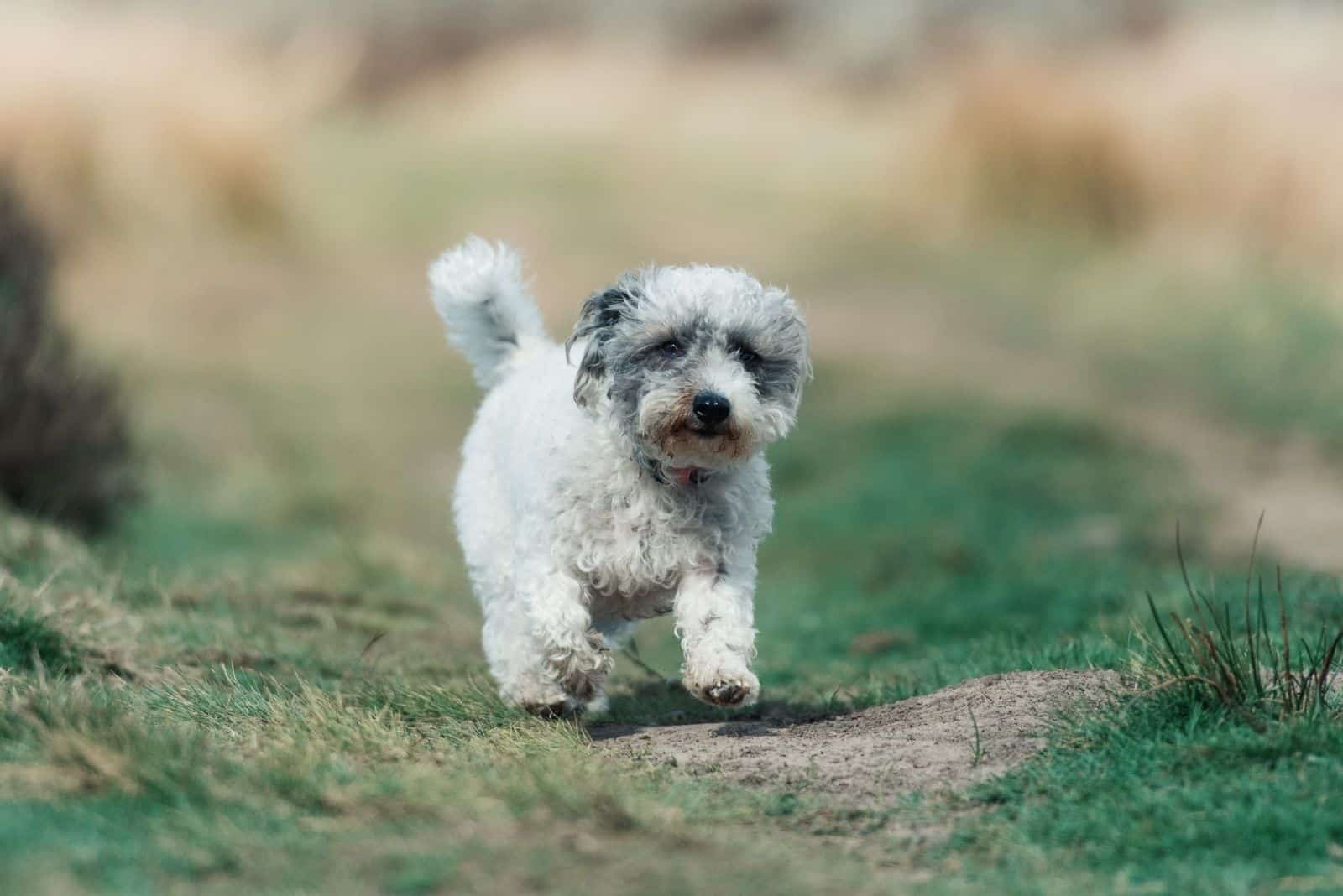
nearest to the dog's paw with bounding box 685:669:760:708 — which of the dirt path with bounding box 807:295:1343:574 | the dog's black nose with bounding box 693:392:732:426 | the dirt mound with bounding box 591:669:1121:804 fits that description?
the dirt mound with bounding box 591:669:1121:804

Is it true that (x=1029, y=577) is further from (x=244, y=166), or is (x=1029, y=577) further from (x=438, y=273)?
(x=244, y=166)

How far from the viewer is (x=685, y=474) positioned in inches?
234

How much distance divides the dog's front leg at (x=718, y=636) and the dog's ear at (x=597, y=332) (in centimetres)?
70

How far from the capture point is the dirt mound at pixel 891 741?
202 inches

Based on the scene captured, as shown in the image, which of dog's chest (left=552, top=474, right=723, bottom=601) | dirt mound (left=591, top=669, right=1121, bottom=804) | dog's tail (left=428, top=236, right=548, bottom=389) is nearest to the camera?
dirt mound (left=591, top=669, right=1121, bottom=804)

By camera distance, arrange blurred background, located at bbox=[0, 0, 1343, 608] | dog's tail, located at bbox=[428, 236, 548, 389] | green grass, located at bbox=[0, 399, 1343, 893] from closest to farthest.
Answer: green grass, located at bbox=[0, 399, 1343, 893]
dog's tail, located at bbox=[428, 236, 548, 389]
blurred background, located at bbox=[0, 0, 1343, 608]

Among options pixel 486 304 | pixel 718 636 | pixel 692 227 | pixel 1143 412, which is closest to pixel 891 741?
pixel 718 636

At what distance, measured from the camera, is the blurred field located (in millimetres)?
4449

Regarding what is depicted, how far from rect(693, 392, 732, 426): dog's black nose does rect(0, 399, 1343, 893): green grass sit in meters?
1.07

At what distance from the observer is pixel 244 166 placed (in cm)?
2091

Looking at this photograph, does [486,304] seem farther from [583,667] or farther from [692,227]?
[692,227]

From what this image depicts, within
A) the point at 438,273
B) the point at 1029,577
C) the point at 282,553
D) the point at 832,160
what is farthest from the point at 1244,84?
the point at 438,273

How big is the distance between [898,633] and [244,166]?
45.8 feet

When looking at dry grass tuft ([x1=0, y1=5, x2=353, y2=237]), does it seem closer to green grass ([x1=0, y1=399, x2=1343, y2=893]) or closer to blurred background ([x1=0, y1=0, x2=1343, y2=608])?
blurred background ([x1=0, y1=0, x2=1343, y2=608])
